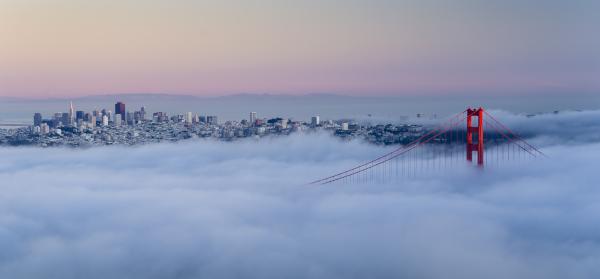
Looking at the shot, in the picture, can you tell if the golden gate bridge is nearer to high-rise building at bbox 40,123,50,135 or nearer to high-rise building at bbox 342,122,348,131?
high-rise building at bbox 342,122,348,131

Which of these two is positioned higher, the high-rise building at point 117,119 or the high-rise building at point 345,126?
the high-rise building at point 117,119

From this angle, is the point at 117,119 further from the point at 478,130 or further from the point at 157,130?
the point at 478,130

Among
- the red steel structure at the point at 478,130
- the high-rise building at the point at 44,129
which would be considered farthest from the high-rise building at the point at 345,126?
the red steel structure at the point at 478,130

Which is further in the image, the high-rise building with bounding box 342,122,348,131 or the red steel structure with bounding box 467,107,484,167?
the high-rise building with bounding box 342,122,348,131

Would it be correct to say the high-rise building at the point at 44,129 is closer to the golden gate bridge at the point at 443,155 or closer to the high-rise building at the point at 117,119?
the high-rise building at the point at 117,119

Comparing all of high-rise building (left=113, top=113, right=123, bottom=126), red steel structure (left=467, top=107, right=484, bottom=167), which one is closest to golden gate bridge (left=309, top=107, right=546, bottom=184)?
red steel structure (left=467, top=107, right=484, bottom=167)

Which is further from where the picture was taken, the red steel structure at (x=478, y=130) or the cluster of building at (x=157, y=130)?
the cluster of building at (x=157, y=130)

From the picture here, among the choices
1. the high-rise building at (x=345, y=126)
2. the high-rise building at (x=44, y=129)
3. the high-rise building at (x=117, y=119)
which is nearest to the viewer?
the high-rise building at (x=44, y=129)

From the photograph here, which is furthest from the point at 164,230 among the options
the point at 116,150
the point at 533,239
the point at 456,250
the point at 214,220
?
the point at 116,150

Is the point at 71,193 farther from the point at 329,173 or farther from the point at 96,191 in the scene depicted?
the point at 329,173

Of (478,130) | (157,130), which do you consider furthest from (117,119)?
(478,130)

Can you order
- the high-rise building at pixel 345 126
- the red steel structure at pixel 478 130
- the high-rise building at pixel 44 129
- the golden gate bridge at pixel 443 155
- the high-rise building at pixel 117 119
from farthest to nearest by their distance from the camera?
the high-rise building at pixel 117 119 → the high-rise building at pixel 345 126 → the high-rise building at pixel 44 129 → the golden gate bridge at pixel 443 155 → the red steel structure at pixel 478 130
